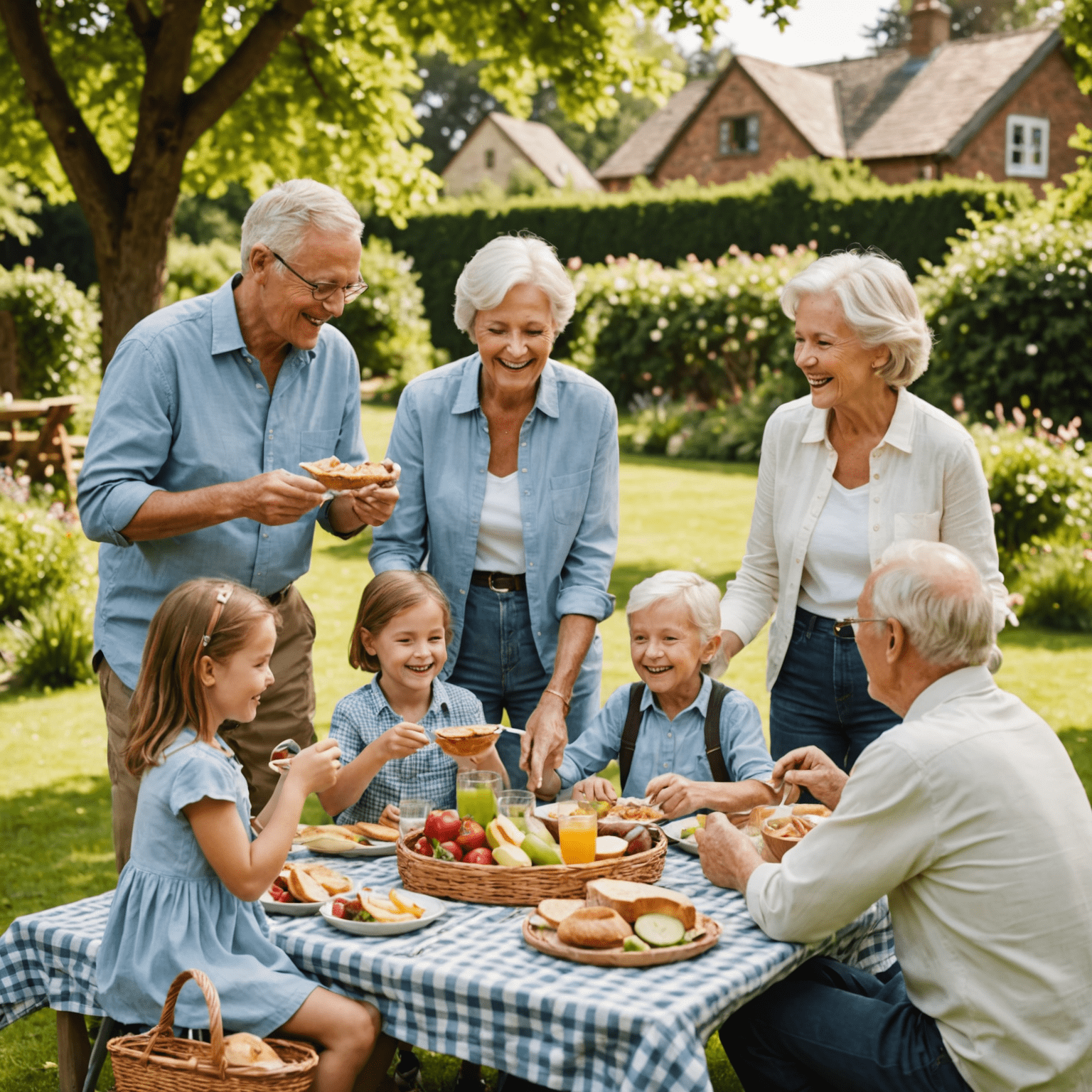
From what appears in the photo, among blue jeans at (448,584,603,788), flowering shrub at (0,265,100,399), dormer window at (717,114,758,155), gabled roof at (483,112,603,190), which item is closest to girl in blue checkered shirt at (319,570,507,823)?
blue jeans at (448,584,603,788)

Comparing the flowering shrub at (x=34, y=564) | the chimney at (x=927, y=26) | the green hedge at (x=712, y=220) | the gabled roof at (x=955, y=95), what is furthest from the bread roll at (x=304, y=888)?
the chimney at (x=927, y=26)

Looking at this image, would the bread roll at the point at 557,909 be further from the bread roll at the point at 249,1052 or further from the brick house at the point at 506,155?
the brick house at the point at 506,155

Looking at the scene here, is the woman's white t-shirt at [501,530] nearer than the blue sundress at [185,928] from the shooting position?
No

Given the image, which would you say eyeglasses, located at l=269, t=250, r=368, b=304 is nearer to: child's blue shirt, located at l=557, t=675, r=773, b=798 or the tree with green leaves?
child's blue shirt, located at l=557, t=675, r=773, b=798

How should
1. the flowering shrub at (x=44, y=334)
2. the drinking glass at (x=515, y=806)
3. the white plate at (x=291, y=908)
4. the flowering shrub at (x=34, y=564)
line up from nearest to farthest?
the white plate at (x=291, y=908)
the drinking glass at (x=515, y=806)
the flowering shrub at (x=34, y=564)
the flowering shrub at (x=44, y=334)

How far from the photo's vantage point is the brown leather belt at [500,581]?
4070 mm

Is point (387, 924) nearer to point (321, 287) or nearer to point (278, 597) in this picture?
point (278, 597)

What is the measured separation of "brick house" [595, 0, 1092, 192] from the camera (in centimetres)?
3189

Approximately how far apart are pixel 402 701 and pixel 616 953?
4.80ft

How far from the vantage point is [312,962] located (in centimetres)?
287

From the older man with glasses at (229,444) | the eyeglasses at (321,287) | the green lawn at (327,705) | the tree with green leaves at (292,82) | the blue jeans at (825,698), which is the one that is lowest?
the green lawn at (327,705)

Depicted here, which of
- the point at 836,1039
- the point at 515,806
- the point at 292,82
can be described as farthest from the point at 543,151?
the point at 836,1039

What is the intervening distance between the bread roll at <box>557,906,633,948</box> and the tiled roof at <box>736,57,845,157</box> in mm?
33387

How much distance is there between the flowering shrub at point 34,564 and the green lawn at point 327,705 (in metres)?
0.83
